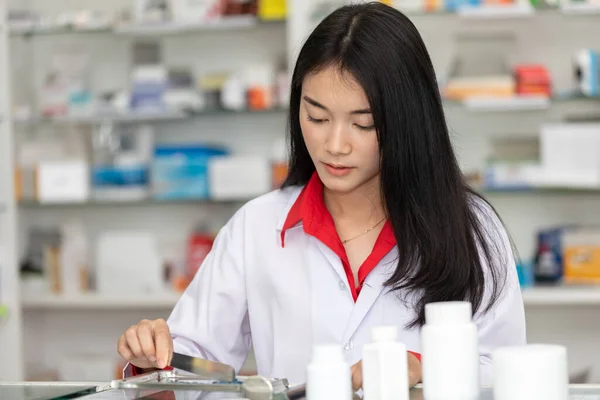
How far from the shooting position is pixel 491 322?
181 cm

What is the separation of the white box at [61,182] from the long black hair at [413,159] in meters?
2.57

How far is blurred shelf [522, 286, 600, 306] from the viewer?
152 inches

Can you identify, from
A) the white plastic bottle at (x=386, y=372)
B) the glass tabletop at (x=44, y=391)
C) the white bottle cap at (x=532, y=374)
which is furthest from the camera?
the glass tabletop at (x=44, y=391)

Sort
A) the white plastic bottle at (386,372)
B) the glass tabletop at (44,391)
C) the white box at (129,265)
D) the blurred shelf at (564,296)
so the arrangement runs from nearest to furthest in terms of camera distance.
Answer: the white plastic bottle at (386,372) → the glass tabletop at (44,391) → the blurred shelf at (564,296) → the white box at (129,265)

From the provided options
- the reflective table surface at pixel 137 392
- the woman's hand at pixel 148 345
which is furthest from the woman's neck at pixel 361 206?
the reflective table surface at pixel 137 392

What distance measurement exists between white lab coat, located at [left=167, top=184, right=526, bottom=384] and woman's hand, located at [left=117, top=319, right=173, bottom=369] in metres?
0.29

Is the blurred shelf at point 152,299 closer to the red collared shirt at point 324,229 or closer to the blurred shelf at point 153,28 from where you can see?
the blurred shelf at point 153,28

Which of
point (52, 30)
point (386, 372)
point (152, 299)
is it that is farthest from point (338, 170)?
point (52, 30)

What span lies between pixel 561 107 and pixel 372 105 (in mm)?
2581

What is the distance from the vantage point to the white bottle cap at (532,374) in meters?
1.02

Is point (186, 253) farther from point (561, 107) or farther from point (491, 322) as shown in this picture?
point (491, 322)

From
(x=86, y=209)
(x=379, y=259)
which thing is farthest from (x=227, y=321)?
(x=86, y=209)

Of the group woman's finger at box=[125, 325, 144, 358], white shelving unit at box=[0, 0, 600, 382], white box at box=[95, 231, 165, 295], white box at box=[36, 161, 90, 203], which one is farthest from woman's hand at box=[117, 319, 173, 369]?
white box at box=[36, 161, 90, 203]

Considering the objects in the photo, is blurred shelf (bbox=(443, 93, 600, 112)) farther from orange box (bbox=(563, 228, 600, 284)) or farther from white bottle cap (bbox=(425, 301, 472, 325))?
white bottle cap (bbox=(425, 301, 472, 325))
